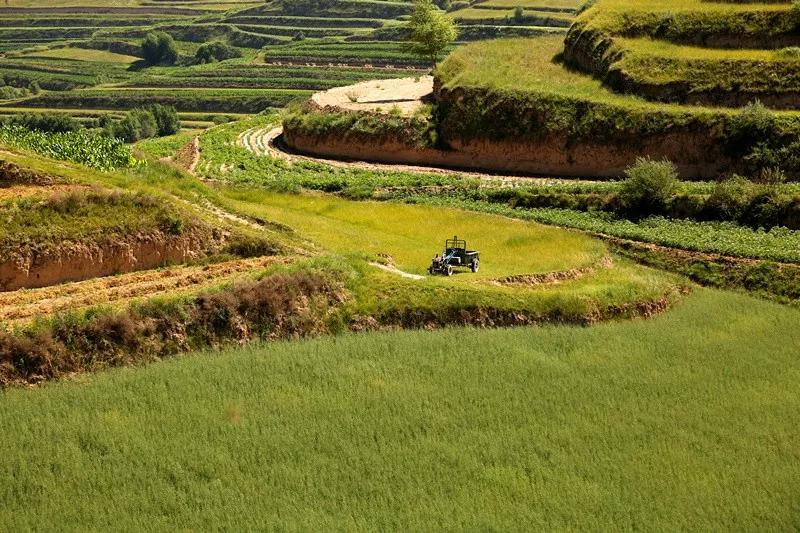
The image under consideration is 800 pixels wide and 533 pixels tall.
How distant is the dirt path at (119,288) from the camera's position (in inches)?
1091

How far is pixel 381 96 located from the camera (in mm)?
71125

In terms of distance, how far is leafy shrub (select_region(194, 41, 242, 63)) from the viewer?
515ft

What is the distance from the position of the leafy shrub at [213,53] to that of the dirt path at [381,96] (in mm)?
84724

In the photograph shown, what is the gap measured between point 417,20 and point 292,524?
2323 inches

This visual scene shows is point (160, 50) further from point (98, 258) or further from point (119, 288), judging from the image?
point (119, 288)

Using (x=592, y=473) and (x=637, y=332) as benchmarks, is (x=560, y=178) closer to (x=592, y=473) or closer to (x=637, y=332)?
(x=637, y=332)

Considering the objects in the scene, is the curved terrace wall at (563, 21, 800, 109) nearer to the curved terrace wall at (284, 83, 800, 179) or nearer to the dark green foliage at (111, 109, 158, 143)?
the curved terrace wall at (284, 83, 800, 179)

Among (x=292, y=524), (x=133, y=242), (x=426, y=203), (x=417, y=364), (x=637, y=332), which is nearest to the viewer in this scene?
(x=292, y=524)

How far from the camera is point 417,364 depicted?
→ 86.8 ft

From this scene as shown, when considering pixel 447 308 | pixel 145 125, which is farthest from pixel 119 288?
pixel 145 125

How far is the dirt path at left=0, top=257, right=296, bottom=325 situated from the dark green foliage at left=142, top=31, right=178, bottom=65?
135 metres

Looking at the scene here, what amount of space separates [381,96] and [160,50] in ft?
327

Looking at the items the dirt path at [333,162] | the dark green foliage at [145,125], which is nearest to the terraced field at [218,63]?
the dark green foliage at [145,125]

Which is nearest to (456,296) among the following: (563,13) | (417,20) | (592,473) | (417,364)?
(417,364)
